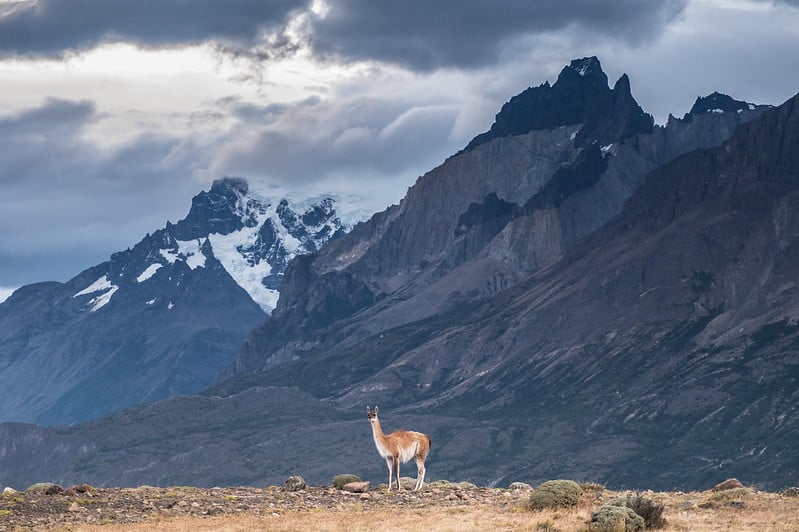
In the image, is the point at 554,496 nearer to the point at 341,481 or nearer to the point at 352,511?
the point at 352,511

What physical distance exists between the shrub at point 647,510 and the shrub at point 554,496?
6.83 meters

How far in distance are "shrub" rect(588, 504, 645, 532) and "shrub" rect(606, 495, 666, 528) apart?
1.03 m

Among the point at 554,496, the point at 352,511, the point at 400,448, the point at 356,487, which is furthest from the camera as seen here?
the point at 400,448

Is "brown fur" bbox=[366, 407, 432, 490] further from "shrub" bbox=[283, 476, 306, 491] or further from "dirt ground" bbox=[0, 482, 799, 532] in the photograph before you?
"shrub" bbox=[283, 476, 306, 491]

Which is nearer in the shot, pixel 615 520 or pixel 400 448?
pixel 615 520

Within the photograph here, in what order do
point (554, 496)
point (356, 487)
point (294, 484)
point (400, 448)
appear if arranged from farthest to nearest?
point (294, 484) → point (400, 448) → point (356, 487) → point (554, 496)

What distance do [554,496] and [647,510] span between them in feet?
29.9

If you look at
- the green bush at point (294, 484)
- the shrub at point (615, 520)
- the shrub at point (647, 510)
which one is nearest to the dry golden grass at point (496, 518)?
the shrub at point (647, 510)

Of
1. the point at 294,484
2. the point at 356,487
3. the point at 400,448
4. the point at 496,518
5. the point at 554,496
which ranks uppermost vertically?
the point at 400,448

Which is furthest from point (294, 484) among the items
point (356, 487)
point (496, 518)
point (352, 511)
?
point (496, 518)

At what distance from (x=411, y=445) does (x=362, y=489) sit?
431cm

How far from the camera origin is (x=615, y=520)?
76.8 metres

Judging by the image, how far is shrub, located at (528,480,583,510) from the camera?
8706cm

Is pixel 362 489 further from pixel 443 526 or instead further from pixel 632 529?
pixel 632 529
